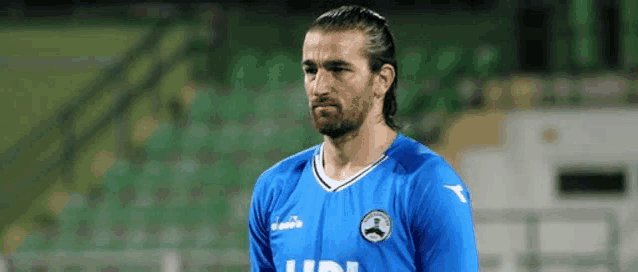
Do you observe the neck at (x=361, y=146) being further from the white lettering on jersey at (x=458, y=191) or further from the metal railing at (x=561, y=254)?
the metal railing at (x=561, y=254)

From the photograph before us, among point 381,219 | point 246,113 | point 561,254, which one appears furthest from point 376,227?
point 246,113

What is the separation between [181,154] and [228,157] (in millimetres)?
457

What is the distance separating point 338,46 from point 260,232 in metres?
0.55

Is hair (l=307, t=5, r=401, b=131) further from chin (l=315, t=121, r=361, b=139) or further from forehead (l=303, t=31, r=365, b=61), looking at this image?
chin (l=315, t=121, r=361, b=139)

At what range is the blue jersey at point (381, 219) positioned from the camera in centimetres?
207

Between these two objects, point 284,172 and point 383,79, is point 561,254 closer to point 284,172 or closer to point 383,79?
point 284,172

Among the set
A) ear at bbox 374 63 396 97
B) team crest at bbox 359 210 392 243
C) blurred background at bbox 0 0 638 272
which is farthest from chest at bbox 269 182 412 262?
blurred background at bbox 0 0 638 272

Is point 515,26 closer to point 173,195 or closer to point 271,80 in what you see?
point 271,80

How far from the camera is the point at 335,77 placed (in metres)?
2.09

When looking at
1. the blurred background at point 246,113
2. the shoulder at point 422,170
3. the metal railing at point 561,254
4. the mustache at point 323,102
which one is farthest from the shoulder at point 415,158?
the blurred background at point 246,113

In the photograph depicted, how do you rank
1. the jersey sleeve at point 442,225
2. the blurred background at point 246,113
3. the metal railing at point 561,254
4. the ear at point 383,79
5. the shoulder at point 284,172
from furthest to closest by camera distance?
the blurred background at point 246,113, the metal railing at point 561,254, the shoulder at point 284,172, the ear at point 383,79, the jersey sleeve at point 442,225

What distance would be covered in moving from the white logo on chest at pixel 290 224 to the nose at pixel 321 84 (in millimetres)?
332

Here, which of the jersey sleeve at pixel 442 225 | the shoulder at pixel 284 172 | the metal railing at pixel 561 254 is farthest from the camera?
the metal railing at pixel 561 254

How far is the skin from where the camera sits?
2.08m
